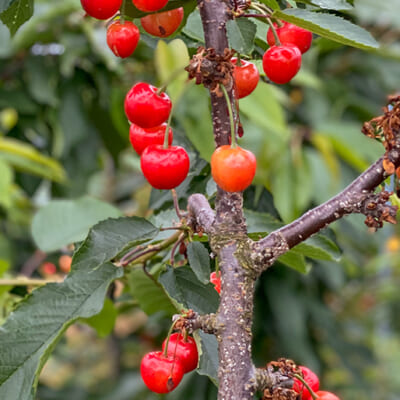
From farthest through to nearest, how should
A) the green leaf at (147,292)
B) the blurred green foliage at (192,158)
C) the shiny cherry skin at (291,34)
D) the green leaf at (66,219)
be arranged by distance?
the blurred green foliage at (192,158), the green leaf at (66,219), the green leaf at (147,292), the shiny cherry skin at (291,34)

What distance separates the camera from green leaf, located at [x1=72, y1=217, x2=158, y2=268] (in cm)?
54

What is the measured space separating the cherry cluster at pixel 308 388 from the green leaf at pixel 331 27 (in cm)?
28

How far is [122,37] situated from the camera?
21.8 inches

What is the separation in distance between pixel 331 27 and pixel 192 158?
0.29 m

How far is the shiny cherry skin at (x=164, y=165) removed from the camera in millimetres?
534

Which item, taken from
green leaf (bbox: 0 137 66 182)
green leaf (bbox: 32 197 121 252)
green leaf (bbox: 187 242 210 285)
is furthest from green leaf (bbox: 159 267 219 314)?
green leaf (bbox: 0 137 66 182)

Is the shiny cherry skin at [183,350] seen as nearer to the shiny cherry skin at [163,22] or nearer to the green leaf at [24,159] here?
the shiny cherry skin at [163,22]

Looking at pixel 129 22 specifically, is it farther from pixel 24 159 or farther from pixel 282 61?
pixel 24 159

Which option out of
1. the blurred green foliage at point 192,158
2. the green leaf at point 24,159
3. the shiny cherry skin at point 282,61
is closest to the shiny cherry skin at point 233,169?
the shiny cherry skin at point 282,61

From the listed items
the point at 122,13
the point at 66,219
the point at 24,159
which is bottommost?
the point at 24,159

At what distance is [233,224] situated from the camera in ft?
1.59

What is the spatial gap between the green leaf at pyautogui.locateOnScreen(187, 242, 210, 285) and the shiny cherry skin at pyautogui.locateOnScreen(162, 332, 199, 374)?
2.3 inches

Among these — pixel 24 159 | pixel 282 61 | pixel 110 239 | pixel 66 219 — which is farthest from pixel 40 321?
pixel 24 159

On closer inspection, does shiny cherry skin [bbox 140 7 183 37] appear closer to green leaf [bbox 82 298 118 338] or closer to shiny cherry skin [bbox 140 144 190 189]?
shiny cherry skin [bbox 140 144 190 189]
